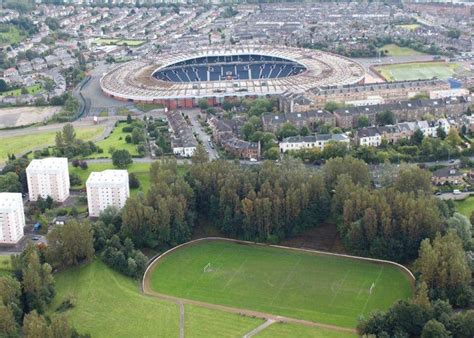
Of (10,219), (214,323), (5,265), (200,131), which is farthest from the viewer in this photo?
(200,131)

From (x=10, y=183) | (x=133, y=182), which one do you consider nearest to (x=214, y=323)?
(x=133, y=182)

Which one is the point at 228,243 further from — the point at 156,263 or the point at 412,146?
the point at 412,146

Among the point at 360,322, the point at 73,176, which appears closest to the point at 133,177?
the point at 73,176

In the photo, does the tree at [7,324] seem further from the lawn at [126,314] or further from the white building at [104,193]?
the white building at [104,193]

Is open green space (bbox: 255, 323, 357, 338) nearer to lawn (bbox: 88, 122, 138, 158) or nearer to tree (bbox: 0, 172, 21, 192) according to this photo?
tree (bbox: 0, 172, 21, 192)

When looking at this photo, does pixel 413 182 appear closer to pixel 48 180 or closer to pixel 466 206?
pixel 466 206

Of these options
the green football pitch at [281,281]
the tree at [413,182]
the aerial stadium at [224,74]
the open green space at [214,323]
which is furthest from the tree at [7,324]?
the aerial stadium at [224,74]
